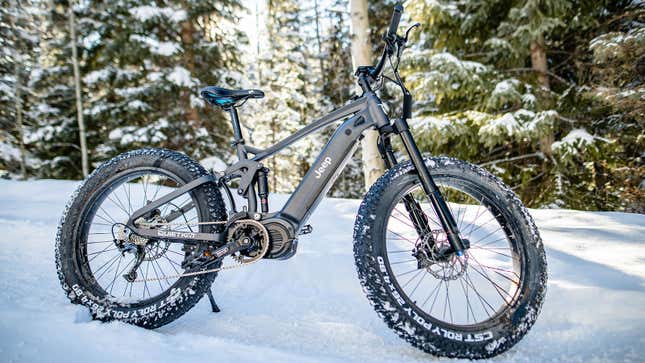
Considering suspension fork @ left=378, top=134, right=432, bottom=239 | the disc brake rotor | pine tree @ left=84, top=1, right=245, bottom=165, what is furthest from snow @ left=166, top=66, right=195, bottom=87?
the disc brake rotor

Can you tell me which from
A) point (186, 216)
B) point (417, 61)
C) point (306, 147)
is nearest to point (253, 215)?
point (186, 216)

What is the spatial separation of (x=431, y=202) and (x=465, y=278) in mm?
822

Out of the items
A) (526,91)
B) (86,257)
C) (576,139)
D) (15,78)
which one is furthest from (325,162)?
(15,78)

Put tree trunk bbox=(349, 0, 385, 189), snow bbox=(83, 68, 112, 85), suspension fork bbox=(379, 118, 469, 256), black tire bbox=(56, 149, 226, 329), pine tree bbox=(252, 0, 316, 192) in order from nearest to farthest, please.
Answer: suspension fork bbox=(379, 118, 469, 256) < black tire bbox=(56, 149, 226, 329) < tree trunk bbox=(349, 0, 385, 189) < snow bbox=(83, 68, 112, 85) < pine tree bbox=(252, 0, 316, 192)

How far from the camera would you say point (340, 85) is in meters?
16.1

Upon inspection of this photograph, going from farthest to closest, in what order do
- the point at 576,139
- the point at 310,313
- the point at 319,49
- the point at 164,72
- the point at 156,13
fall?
the point at 319,49 → the point at 164,72 → the point at 156,13 → the point at 576,139 → the point at 310,313

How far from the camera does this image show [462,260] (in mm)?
1840

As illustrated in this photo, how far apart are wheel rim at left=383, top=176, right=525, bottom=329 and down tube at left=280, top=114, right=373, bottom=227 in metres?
0.40

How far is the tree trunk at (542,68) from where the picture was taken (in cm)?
631

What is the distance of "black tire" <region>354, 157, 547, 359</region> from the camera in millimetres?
1671

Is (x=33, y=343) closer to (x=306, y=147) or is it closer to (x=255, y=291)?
(x=255, y=291)

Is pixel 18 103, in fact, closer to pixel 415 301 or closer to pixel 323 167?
pixel 323 167

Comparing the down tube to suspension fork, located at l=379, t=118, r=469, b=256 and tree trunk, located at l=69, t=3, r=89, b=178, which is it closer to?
suspension fork, located at l=379, t=118, r=469, b=256

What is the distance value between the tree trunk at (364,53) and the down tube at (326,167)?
159 inches
